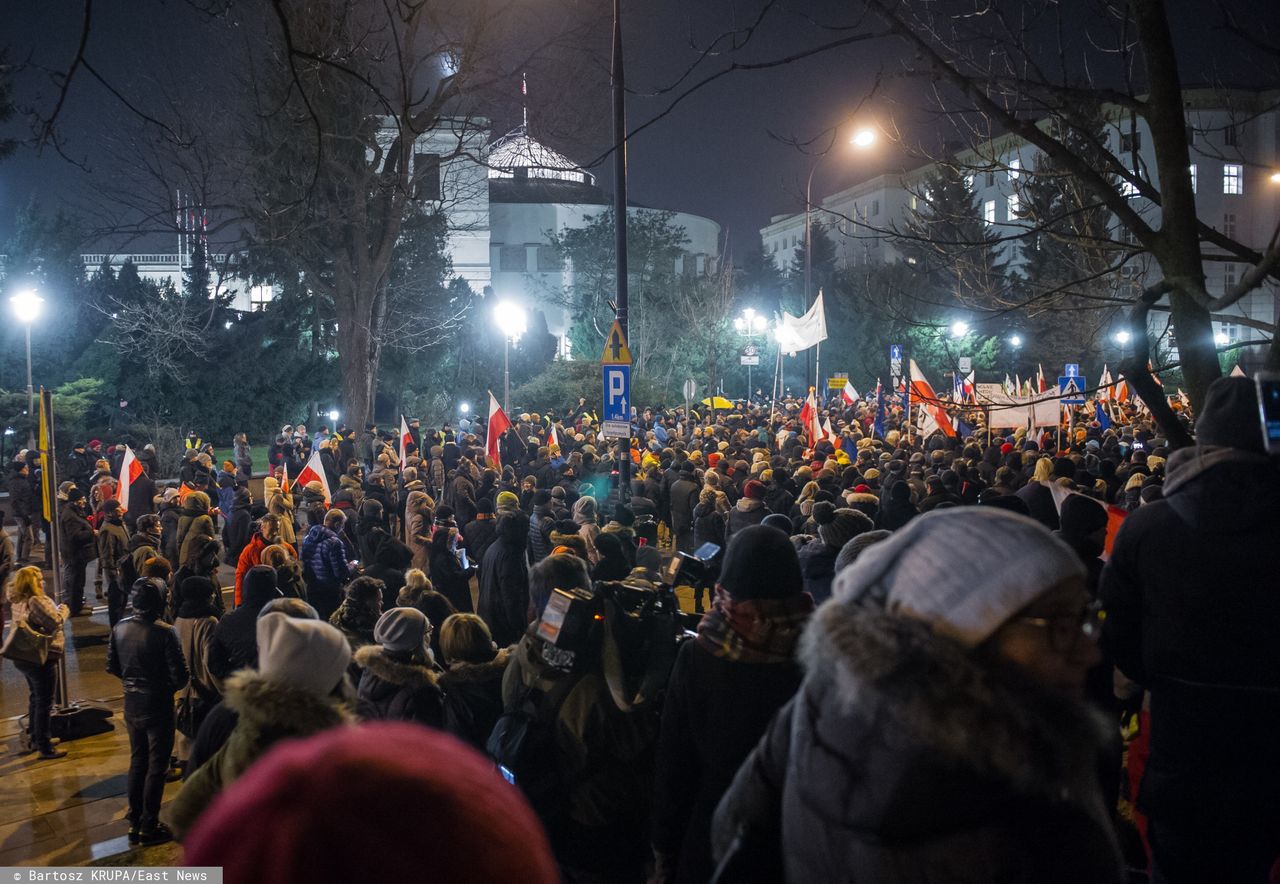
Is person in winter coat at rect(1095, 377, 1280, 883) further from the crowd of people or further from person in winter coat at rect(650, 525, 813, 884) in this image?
person in winter coat at rect(650, 525, 813, 884)

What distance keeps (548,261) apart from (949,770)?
Result: 7175 cm

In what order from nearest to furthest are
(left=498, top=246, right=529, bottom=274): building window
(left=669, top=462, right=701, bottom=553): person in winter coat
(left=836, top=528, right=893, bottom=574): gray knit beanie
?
1. (left=836, top=528, right=893, bottom=574): gray knit beanie
2. (left=669, top=462, right=701, bottom=553): person in winter coat
3. (left=498, top=246, right=529, bottom=274): building window

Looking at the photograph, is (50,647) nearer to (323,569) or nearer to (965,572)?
(323,569)

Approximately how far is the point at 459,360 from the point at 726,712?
42531 mm

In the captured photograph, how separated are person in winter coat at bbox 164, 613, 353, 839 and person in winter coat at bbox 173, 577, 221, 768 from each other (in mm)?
3378

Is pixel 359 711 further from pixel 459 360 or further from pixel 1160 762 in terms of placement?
pixel 459 360

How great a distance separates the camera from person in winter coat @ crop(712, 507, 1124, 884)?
170cm

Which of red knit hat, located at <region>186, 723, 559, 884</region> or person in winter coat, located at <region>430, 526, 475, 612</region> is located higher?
red knit hat, located at <region>186, 723, 559, 884</region>

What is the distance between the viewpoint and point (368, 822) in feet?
3.58

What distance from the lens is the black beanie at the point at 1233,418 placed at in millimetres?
3068

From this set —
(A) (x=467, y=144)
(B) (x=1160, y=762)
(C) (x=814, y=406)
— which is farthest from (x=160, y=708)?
(A) (x=467, y=144)

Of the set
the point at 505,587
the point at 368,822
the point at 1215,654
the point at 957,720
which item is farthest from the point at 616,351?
the point at 368,822


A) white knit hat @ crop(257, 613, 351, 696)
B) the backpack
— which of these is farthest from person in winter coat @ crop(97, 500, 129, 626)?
white knit hat @ crop(257, 613, 351, 696)

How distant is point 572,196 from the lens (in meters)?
75.5
